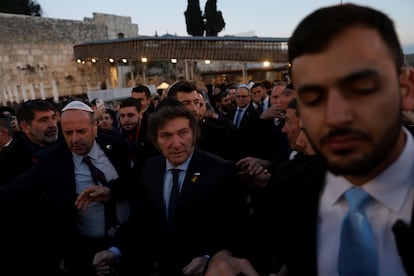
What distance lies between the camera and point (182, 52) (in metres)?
15.5

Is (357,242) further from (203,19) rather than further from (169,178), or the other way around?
(203,19)

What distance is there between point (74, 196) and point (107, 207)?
9.5 inches

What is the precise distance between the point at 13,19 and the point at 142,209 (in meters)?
21.4

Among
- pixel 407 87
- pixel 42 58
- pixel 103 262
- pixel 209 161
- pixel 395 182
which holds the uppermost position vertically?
pixel 42 58

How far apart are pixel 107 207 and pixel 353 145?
1.91 m

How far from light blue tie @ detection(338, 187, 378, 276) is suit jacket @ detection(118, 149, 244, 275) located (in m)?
0.95

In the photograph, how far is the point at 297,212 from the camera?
40.6 inches

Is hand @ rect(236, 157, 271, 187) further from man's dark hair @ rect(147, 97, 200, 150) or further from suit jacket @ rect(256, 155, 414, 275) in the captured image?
suit jacket @ rect(256, 155, 414, 275)

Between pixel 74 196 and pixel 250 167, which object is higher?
pixel 250 167

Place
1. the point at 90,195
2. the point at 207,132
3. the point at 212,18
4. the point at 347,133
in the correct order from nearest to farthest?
1. the point at 347,133
2. the point at 90,195
3. the point at 207,132
4. the point at 212,18

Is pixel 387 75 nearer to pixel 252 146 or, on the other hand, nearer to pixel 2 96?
pixel 252 146

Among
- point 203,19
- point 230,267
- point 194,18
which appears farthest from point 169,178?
point 203,19

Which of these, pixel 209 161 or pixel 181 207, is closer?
pixel 181 207

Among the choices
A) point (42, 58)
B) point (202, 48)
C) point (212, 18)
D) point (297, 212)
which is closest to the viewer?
point (297, 212)
